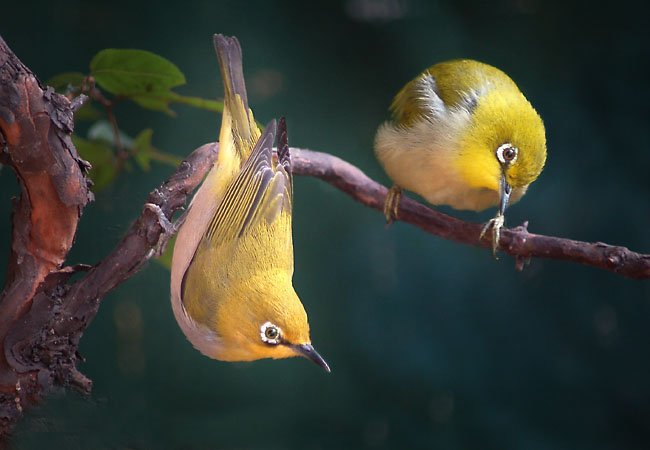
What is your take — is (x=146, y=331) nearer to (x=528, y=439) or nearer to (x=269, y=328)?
(x=269, y=328)

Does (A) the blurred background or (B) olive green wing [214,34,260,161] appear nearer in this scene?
(B) olive green wing [214,34,260,161]

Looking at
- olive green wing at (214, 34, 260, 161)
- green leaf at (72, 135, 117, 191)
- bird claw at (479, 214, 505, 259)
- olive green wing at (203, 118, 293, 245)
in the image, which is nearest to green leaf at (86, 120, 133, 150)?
green leaf at (72, 135, 117, 191)

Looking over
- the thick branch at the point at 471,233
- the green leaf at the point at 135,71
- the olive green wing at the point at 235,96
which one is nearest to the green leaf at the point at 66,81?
the green leaf at the point at 135,71

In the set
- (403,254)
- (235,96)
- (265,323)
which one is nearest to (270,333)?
(265,323)

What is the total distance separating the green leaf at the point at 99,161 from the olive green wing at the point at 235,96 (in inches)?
15.8

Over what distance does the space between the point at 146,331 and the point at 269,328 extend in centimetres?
79

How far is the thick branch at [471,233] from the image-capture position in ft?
2.93

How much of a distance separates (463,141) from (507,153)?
8 centimetres

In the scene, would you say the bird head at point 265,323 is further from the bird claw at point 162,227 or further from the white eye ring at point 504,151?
the white eye ring at point 504,151

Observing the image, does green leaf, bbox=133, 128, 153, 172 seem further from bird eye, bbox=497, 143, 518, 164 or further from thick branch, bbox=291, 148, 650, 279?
bird eye, bbox=497, 143, 518, 164

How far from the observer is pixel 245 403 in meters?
1.48

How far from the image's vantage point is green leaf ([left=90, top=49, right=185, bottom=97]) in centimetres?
98

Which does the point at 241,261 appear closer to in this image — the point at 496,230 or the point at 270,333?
the point at 270,333

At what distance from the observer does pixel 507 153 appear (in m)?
0.93
